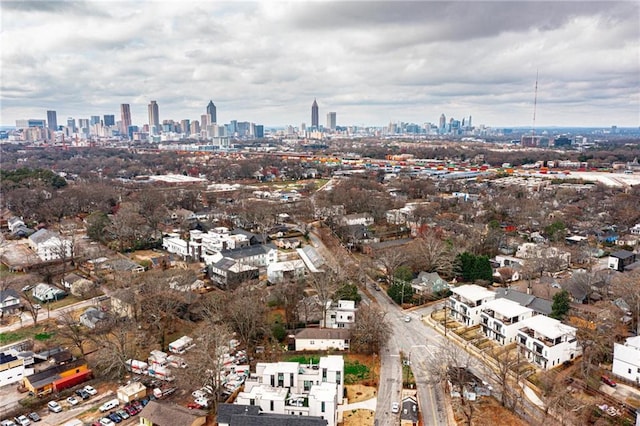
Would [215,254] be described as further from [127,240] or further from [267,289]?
[127,240]

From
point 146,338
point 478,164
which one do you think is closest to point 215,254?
point 146,338

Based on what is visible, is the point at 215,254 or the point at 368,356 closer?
the point at 368,356

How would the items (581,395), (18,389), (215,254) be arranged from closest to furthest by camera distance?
(581,395), (18,389), (215,254)

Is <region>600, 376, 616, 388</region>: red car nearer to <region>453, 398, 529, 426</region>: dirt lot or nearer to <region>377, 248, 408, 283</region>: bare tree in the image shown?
<region>453, 398, 529, 426</region>: dirt lot

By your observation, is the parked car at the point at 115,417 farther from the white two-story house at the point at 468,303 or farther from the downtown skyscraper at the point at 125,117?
the downtown skyscraper at the point at 125,117

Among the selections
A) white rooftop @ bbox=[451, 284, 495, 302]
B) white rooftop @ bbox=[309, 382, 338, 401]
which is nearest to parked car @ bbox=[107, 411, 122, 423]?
white rooftop @ bbox=[309, 382, 338, 401]

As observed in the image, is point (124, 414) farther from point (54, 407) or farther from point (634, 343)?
point (634, 343)

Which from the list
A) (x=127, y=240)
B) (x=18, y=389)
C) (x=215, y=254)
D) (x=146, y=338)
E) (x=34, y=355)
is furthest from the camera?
(x=127, y=240)
